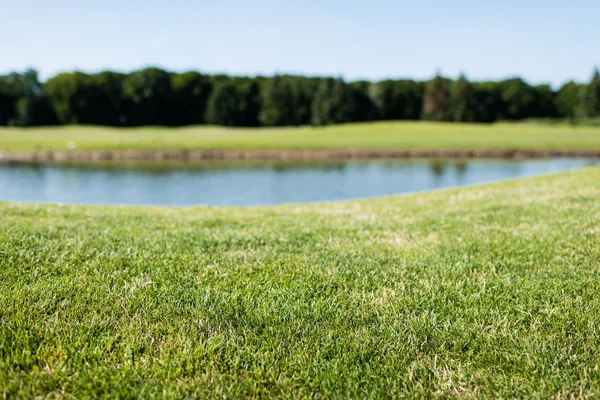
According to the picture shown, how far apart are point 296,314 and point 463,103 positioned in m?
108

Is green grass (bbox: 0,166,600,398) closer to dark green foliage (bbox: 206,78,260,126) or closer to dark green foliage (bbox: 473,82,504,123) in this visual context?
dark green foliage (bbox: 206,78,260,126)

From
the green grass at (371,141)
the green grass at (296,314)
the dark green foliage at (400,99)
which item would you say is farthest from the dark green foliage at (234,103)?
the green grass at (296,314)

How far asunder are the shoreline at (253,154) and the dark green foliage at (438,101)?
188 ft

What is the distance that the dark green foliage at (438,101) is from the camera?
10594 cm

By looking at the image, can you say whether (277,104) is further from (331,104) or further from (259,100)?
(259,100)

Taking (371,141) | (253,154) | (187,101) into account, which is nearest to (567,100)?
(371,141)

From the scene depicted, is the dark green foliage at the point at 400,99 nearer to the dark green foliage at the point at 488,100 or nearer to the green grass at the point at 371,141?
the dark green foliage at the point at 488,100

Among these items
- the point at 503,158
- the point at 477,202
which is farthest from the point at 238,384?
the point at 503,158

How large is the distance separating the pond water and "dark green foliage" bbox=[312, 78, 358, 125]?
54.5 m

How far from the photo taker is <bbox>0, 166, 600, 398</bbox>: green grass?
3.11m

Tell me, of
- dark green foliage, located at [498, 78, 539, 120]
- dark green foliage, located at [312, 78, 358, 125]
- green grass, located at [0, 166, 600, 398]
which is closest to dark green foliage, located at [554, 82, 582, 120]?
dark green foliage, located at [498, 78, 539, 120]

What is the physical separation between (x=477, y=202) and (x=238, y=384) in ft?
29.1

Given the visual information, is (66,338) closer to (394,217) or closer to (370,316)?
(370,316)

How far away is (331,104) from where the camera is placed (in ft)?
320
